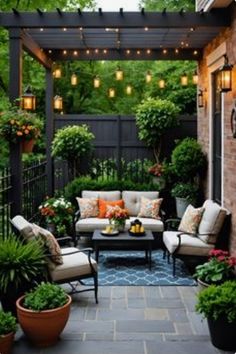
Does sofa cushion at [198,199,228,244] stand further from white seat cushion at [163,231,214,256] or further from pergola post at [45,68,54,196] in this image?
pergola post at [45,68,54,196]

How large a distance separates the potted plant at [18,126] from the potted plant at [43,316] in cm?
243

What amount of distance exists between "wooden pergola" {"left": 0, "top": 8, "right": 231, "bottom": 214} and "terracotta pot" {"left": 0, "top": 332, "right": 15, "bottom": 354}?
2667mm

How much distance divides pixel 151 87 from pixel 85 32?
27.0 feet

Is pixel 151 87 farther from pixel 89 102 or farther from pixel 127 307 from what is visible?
pixel 127 307

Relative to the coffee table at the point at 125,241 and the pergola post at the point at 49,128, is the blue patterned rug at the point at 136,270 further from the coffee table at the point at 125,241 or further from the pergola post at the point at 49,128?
the pergola post at the point at 49,128

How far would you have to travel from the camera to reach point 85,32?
814 cm

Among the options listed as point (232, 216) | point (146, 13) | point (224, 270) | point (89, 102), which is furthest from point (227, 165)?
point (89, 102)

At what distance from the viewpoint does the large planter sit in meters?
4.40

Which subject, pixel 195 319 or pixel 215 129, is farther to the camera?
pixel 215 129

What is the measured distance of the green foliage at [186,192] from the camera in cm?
898

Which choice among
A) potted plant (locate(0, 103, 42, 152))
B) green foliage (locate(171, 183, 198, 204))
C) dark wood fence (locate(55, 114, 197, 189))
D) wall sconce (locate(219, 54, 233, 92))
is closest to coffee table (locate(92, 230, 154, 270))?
green foliage (locate(171, 183, 198, 204))

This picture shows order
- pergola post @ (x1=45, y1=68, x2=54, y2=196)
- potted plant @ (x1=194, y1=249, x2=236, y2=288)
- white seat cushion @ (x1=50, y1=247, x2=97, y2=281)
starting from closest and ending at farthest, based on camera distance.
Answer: potted plant @ (x1=194, y1=249, x2=236, y2=288), white seat cushion @ (x1=50, y1=247, x2=97, y2=281), pergola post @ (x1=45, y1=68, x2=54, y2=196)

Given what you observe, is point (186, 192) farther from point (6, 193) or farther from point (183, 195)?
point (6, 193)

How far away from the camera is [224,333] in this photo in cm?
442
